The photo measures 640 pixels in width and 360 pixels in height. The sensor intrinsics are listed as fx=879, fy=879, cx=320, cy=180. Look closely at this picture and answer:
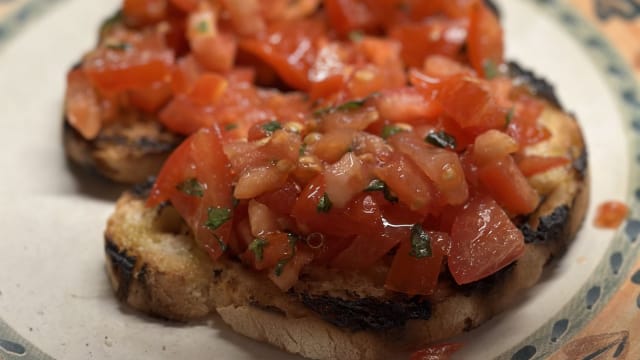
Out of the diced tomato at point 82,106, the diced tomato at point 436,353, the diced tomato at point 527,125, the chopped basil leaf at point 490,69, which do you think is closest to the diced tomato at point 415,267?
the diced tomato at point 436,353

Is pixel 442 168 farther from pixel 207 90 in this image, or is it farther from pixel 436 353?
pixel 207 90

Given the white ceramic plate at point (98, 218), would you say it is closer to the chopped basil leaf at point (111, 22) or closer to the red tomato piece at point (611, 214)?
the red tomato piece at point (611, 214)

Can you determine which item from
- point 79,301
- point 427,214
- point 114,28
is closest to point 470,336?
point 427,214

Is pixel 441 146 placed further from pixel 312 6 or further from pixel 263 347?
pixel 312 6

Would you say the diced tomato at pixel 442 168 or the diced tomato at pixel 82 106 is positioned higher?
the diced tomato at pixel 442 168

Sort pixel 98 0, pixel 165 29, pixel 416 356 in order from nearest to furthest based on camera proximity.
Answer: pixel 416 356 → pixel 165 29 → pixel 98 0

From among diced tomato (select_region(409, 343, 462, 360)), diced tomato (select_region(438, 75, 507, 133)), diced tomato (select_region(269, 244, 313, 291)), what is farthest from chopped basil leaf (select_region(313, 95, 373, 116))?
diced tomato (select_region(409, 343, 462, 360))
